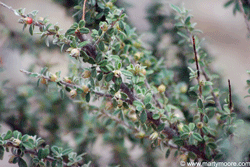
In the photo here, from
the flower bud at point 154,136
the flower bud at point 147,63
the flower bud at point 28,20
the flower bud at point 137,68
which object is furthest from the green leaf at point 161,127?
the flower bud at point 28,20

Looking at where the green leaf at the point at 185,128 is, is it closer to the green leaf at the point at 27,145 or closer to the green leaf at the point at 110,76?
the green leaf at the point at 110,76

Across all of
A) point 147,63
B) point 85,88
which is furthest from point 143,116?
point 147,63

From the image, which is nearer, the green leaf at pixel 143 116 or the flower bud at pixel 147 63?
the green leaf at pixel 143 116

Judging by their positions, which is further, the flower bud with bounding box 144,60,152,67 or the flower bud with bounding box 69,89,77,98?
the flower bud with bounding box 144,60,152,67

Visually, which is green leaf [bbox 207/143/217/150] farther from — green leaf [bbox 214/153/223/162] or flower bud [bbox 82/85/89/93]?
flower bud [bbox 82/85/89/93]

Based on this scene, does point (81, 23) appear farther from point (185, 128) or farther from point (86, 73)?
point (185, 128)

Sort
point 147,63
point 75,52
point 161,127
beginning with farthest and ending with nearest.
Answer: point 147,63
point 161,127
point 75,52

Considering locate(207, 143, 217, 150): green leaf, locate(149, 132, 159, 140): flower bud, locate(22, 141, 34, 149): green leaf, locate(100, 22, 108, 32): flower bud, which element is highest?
locate(100, 22, 108, 32): flower bud

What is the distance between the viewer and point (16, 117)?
947mm

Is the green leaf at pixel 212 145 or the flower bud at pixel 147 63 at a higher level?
the flower bud at pixel 147 63

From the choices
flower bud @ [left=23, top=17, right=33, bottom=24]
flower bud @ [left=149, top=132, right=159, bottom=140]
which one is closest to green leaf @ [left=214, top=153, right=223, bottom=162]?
flower bud @ [left=149, top=132, right=159, bottom=140]

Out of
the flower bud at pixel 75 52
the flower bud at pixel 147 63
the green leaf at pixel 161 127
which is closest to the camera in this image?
the flower bud at pixel 75 52

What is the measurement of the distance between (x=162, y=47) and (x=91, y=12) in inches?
19.3

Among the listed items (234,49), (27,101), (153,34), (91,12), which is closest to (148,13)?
(153,34)
